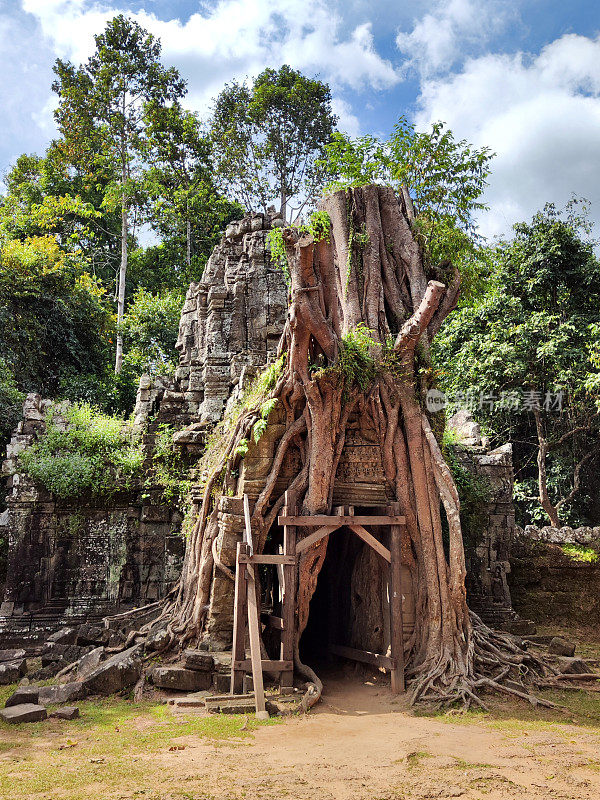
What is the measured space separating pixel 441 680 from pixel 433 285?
5241 millimetres

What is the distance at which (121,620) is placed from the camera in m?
10.8

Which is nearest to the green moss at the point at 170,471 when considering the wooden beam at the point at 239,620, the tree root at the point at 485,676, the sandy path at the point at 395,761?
the wooden beam at the point at 239,620

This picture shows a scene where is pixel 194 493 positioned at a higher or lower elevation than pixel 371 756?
higher

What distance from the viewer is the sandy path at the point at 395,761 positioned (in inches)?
199

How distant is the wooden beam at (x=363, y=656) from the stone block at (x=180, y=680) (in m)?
2.29

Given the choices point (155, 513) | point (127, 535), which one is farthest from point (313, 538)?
point (127, 535)

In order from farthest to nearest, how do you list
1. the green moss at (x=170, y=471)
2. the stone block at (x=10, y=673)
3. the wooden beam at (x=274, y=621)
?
the green moss at (x=170, y=471) < the stone block at (x=10, y=673) < the wooden beam at (x=274, y=621)

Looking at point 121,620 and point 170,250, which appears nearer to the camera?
point 121,620

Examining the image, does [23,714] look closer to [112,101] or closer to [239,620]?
[239,620]

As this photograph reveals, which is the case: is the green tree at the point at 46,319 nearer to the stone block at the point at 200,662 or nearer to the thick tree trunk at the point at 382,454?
the thick tree trunk at the point at 382,454

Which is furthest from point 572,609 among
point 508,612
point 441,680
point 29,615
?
point 29,615

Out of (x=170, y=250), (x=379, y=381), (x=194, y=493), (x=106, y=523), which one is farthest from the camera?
(x=170, y=250)

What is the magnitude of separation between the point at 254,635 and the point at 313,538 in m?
1.48

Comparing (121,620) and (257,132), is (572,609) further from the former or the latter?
(257,132)
